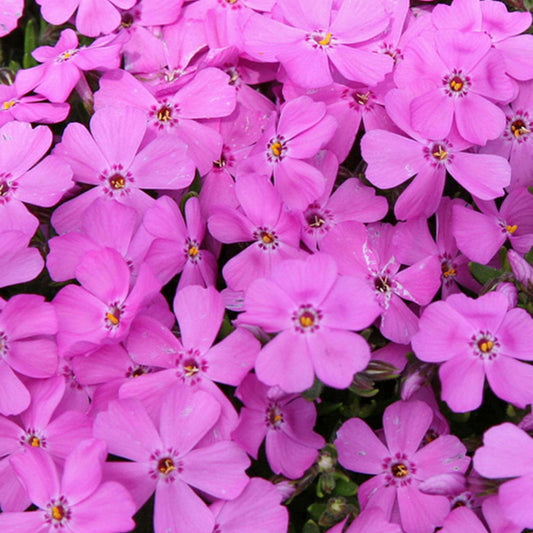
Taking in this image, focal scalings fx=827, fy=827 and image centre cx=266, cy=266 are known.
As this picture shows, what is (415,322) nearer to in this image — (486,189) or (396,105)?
(486,189)

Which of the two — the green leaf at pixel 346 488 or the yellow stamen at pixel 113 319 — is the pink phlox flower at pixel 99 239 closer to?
the yellow stamen at pixel 113 319

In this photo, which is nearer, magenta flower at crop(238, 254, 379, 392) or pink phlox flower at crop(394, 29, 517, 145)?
magenta flower at crop(238, 254, 379, 392)

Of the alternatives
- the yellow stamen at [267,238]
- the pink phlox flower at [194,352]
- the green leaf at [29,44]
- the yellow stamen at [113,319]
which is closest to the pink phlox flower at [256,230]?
the yellow stamen at [267,238]

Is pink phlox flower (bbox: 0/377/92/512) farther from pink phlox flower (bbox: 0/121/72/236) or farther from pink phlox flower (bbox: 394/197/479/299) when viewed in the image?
pink phlox flower (bbox: 394/197/479/299)

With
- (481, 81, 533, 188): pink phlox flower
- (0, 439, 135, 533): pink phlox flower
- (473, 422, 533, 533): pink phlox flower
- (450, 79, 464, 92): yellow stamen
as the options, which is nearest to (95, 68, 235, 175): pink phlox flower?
(450, 79, 464, 92): yellow stamen

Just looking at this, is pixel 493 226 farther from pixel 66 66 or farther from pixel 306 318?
pixel 66 66

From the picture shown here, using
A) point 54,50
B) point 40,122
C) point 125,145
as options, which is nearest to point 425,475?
point 125,145

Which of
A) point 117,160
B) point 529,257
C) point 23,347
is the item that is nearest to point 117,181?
point 117,160

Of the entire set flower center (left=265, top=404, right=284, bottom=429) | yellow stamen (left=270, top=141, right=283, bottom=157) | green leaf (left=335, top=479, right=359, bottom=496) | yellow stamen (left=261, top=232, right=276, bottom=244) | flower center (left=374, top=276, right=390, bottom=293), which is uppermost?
yellow stamen (left=270, top=141, right=283, bottom=157)
